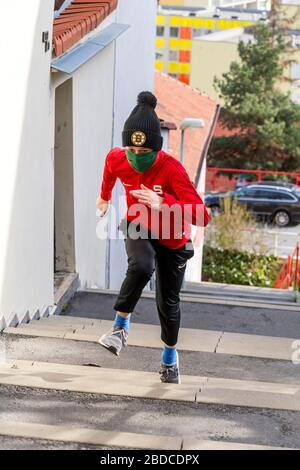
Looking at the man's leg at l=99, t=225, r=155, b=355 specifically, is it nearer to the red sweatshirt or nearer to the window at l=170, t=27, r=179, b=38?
the red sweatshirt

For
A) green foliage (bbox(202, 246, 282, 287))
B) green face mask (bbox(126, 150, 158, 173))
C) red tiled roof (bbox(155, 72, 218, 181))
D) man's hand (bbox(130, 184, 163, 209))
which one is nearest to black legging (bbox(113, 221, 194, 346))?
man's hand (bbox(130, 184, 163, 209))

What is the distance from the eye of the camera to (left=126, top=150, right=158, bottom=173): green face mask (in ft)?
15.7

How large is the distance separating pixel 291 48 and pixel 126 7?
1576 inches

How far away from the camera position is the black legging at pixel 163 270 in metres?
4.90

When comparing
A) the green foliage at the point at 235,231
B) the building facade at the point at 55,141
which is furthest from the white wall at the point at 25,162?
the green foliage at the point at 235,231

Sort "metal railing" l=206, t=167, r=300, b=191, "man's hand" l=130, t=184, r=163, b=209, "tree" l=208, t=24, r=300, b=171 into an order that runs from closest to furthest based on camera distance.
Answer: "man's hand" l=130, t=184, r=163, b=209, "metal railing" l=206, t=167, r=300, b=191, "tree" l=208, t=24, r=300, b=171

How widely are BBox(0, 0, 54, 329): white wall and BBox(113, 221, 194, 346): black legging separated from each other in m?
1.37

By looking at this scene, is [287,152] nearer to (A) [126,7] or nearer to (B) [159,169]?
(A) [126,7]

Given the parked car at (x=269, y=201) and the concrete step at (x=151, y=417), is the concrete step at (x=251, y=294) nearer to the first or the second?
the concrete step at (x=151, y=417)

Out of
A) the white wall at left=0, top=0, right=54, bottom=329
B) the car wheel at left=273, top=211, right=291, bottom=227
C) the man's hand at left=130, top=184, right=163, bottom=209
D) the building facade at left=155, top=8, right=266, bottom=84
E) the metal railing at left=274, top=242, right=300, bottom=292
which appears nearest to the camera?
the man's hand at left=130, top=184, right=163, bottom=209

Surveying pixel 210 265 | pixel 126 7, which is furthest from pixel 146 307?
pixel 210 265

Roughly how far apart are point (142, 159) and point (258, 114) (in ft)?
129

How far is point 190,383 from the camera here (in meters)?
4.88
